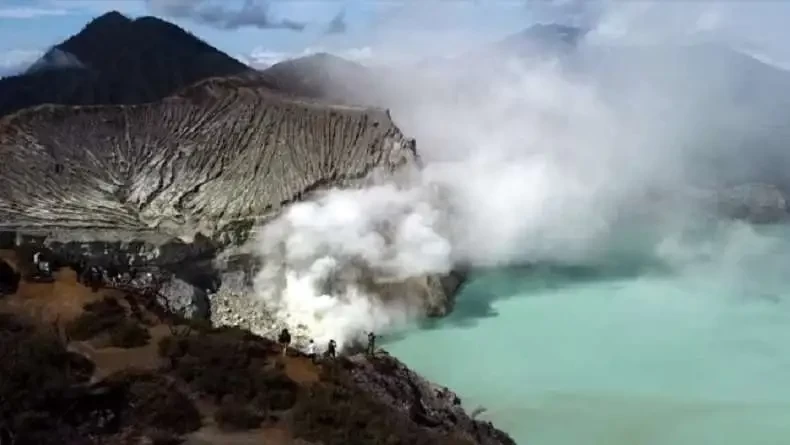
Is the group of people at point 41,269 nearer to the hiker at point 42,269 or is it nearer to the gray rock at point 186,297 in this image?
the hiker at point 42,269

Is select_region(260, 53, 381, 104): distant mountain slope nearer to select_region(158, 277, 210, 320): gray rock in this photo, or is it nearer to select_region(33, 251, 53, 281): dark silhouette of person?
select_region(158, 277, 210, 320): gray rock

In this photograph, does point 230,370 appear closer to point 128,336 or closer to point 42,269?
point 128,336

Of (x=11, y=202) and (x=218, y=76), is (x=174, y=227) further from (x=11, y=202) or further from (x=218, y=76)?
(x=218, y=76)

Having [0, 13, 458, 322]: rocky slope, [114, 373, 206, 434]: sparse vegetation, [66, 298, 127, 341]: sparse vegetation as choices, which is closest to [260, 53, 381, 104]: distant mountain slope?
[0, 13, 458, 322]: rocky slope

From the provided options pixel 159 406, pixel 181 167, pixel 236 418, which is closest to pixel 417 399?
pixel 236 418

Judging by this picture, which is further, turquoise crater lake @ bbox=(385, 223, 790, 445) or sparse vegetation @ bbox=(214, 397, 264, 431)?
turquoise crater lake @ bbox=(385, 223, 790, 445)

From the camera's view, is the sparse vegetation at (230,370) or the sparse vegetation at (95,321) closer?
the sparse vegetation at (230,370)

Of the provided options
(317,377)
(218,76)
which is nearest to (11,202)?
(218,76)

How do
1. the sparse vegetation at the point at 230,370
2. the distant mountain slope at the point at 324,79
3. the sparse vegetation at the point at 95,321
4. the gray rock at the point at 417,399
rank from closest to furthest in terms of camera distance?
the sparse vegetation at the point at 230,370, the sparse vegetation at the point at 95,321, the gray rock at the point at 417,399, the distant mountain slope at the point at 324,79

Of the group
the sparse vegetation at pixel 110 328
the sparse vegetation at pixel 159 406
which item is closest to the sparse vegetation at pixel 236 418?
the sparse vegetation at pixel 159 406
